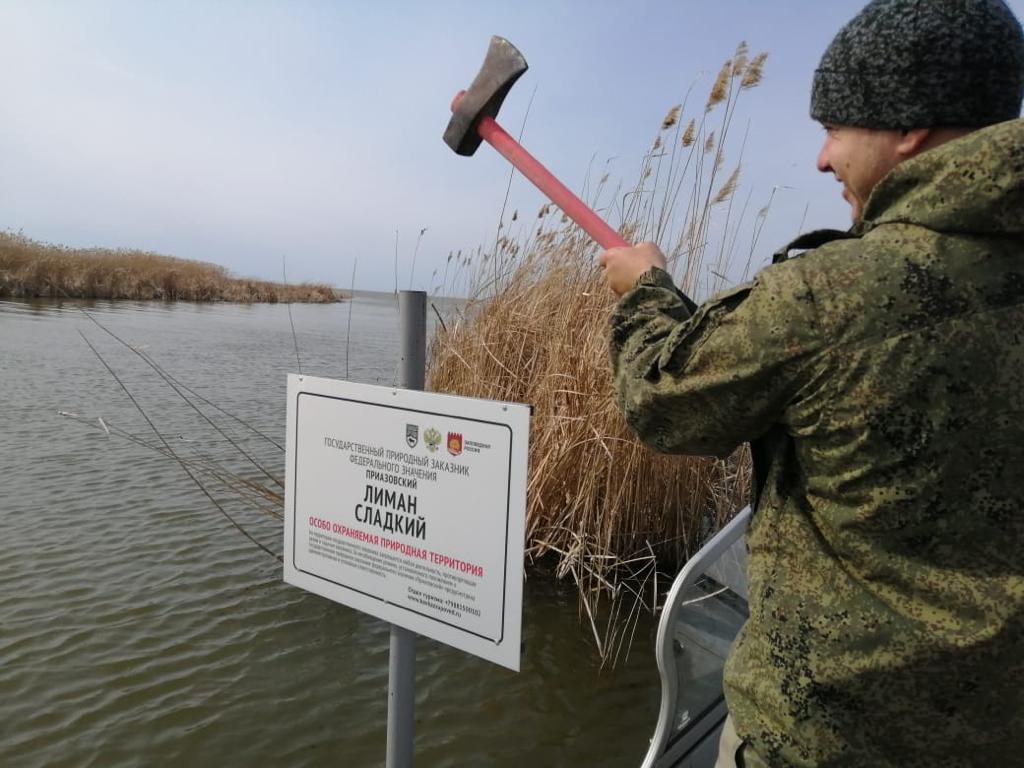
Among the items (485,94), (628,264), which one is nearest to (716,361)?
(628,264)

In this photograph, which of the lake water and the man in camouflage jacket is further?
the lake water

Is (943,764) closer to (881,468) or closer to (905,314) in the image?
(881,468)

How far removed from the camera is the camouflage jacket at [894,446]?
0.85m

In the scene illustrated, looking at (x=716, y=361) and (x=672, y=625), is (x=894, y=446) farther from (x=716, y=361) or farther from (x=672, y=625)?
(x=672, y=625)

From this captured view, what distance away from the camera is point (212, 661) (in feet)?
11.3

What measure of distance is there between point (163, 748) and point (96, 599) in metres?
1.43

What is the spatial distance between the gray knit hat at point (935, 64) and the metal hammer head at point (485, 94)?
36.2 inches

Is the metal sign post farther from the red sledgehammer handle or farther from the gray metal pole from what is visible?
the red sledgehammer handle

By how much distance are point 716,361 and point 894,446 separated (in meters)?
0.24

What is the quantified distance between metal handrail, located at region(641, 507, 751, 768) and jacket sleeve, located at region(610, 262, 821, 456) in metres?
0.57

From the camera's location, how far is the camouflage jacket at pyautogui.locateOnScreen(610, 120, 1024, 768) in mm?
853

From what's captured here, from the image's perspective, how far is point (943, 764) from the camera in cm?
94

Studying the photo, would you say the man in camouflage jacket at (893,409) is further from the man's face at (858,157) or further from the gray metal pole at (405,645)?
the gray metal pole at (405,645)

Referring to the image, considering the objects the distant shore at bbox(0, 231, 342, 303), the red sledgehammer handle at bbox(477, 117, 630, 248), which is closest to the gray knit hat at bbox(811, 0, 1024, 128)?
the red sledgehammer handle at bbox(477, 117, 630, 248)
